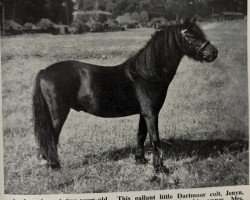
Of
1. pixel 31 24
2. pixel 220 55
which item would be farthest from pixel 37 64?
pixel 220 55

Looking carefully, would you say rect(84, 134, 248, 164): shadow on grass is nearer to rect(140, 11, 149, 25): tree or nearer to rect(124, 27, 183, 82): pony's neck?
rect(124, 27, 183, 82): pony's neck

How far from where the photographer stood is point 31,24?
160 cm

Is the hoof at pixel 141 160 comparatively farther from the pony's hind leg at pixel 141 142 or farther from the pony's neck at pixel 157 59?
the pony's neck at pixel 157 59

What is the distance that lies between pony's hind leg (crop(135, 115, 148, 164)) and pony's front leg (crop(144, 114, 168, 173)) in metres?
0.02

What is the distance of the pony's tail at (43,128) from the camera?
1.58m

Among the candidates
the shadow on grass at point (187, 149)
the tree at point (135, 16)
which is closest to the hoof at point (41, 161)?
the shadow on grass at point (187, 149)

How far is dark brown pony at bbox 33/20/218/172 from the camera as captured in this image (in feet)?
5.17

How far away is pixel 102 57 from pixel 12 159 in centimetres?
44

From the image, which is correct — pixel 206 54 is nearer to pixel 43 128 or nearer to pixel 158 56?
pixel 158 56

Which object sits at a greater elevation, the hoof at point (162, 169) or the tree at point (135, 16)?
the tree at point (135, 16)

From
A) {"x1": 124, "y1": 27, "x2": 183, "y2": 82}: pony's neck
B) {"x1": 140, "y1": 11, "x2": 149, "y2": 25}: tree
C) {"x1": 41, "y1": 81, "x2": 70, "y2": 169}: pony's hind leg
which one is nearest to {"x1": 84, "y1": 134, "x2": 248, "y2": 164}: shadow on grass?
{"x1": 41, "y1": 81, "x2": 70, "y2": 169}: pony's hind leg

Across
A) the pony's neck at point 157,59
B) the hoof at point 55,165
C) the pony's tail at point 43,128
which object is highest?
the pony's neck at point 157,59

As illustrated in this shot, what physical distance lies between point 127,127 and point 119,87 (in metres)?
0.14

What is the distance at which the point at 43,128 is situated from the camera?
159 cm
